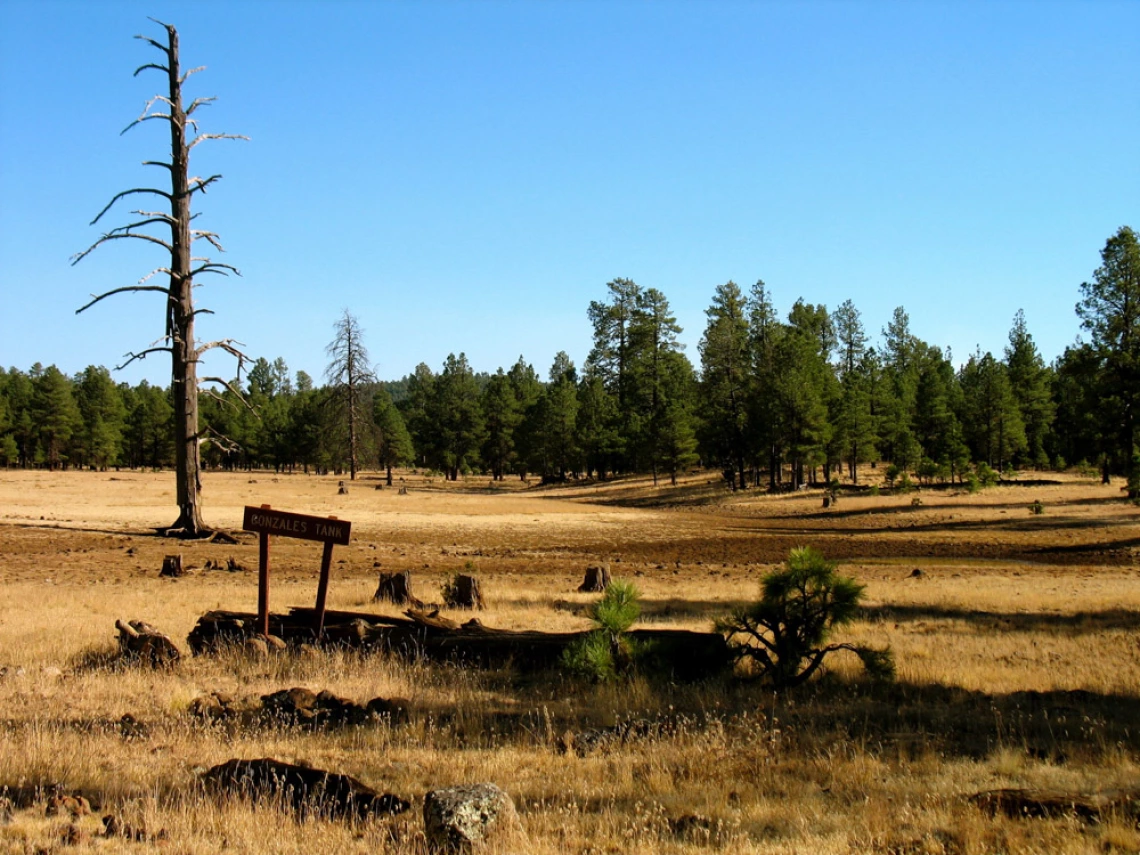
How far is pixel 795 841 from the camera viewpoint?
498cm

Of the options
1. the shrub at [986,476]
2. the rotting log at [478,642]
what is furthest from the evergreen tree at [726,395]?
the rotting log at [478,642]

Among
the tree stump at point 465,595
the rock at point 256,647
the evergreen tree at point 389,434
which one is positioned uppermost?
the evergreen tree at point 389,434

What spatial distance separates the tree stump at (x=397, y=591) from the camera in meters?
14.7

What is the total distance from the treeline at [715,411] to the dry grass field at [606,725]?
36.0 m

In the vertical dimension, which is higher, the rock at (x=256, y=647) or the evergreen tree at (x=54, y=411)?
the evergreen tree at (x=54, y=411)

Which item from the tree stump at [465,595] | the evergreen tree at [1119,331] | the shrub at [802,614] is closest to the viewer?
the shrub at [802,614]

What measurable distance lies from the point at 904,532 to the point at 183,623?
115ft

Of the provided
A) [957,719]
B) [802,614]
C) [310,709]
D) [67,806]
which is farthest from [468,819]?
[802,614]

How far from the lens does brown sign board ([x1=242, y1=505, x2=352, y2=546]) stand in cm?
1036

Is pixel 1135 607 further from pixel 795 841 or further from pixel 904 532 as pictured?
pixel 904 532

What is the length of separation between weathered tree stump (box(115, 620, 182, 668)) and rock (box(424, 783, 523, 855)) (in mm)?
6010

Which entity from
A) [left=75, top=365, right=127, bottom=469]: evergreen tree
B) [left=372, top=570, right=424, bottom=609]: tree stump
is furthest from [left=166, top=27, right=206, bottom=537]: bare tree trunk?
[left=75, top=365, right=127, bottom=469]: evergreen tree

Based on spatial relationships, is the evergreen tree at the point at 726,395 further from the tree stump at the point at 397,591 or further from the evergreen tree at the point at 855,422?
the tree stump at the point at 397,591

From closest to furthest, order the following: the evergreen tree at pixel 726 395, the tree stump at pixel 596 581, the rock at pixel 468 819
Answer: the rock at pixel 468 819 < the tree stump at pixel 596 581 < the evergreen tree at pixel 726 395
